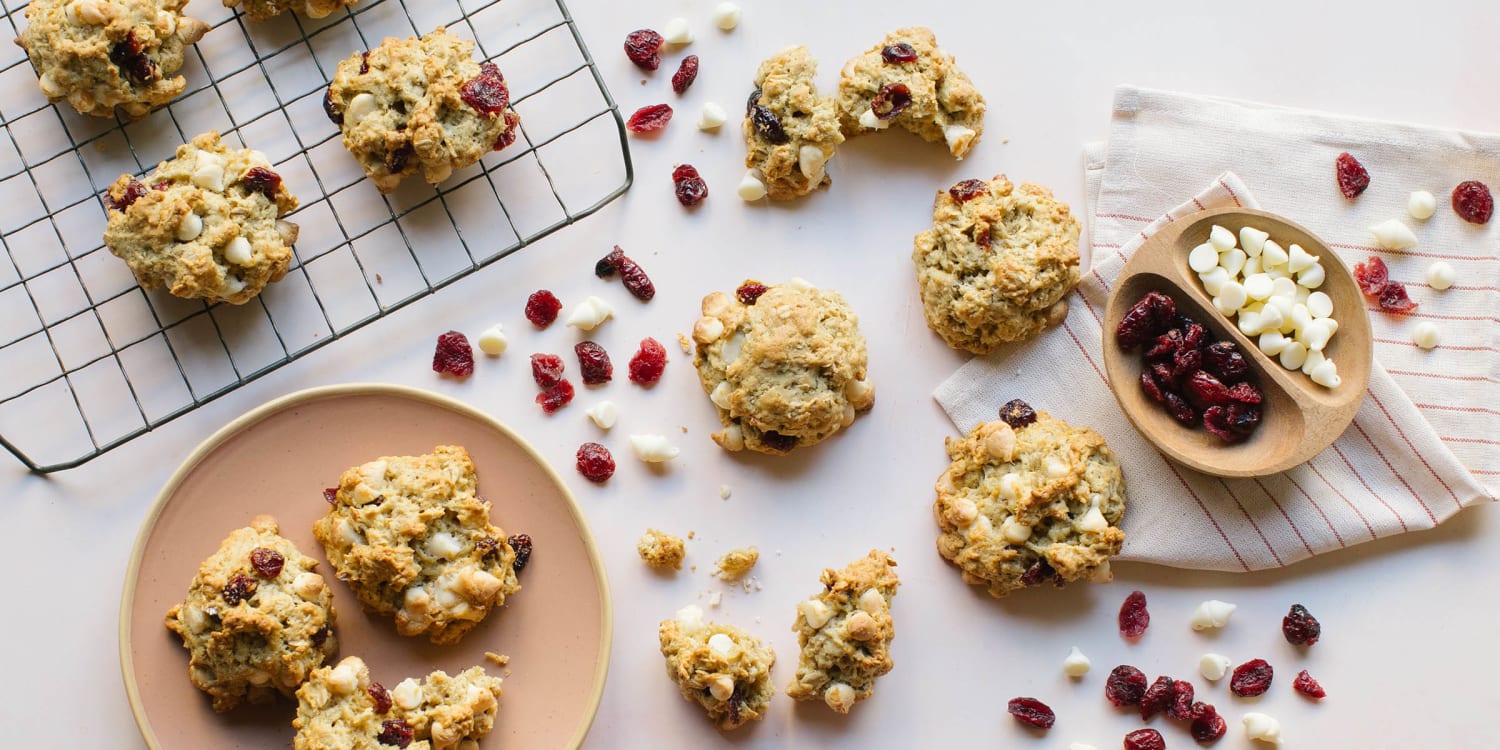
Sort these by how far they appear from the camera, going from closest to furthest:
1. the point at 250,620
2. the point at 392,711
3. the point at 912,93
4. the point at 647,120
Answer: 1. the point at 250,620
2. the point at 392,711
3. the point at 912,93
4. the point at 647,120

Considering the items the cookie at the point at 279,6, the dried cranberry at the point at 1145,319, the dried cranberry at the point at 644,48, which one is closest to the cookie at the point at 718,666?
the dried cranberry at the point at 1145,319

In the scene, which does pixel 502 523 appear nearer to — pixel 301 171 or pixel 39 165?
pixel 301 171

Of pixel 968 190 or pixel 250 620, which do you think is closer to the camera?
pixel 250 620

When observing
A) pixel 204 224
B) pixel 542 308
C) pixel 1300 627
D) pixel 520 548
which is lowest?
pixel 1300 627

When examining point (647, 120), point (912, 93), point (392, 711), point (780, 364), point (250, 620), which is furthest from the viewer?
point (647, 120)

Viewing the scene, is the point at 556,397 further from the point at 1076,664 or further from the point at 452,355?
the point at 1076,664

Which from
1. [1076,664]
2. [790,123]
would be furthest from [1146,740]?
[790,123]
